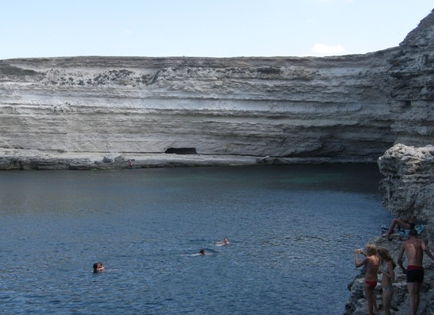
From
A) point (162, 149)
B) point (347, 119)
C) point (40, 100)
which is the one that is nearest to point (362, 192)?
point (347, 119)

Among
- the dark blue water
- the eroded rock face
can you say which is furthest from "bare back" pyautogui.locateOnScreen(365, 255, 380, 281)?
the eroded rock face

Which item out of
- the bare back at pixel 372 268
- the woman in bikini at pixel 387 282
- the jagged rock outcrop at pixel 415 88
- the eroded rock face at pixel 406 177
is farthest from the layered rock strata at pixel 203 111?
the woman in bikini at pixel 387 282

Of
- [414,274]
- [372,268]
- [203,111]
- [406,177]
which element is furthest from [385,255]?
[203,111]

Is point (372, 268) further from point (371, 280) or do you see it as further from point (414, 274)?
point (414, 274)

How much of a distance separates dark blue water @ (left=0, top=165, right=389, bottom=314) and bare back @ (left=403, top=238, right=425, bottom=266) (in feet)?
11.2

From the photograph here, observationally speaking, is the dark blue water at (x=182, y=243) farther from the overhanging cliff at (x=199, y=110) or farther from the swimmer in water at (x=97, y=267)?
the overhanging cliff at (x=199, y=110)

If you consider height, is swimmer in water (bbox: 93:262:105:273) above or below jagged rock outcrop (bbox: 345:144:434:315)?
below

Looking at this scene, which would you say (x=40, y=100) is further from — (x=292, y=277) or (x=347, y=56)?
(x=292, y=277)

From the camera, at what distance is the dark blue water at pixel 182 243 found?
15.1 meters

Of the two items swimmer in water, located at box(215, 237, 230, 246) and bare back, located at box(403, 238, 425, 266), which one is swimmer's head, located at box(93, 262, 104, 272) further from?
bare back, located at box(403, 238, 425, 266)

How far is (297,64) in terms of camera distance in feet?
154

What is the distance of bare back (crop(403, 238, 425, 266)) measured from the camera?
35.6 ft

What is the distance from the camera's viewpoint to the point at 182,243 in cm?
2098

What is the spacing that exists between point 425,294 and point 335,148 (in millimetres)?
36938
